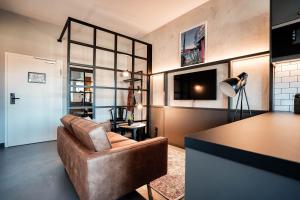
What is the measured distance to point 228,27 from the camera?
265 centimetres

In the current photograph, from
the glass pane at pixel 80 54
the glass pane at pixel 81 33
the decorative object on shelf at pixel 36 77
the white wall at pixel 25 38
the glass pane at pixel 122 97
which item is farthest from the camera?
the glass pane at pixel 122 97

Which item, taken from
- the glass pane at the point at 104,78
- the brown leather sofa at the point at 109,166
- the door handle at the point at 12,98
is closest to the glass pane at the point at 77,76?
the glass pane at the point at 104,78

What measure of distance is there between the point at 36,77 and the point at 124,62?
7.72ft

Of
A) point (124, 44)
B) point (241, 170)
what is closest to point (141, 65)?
point (124, 44)

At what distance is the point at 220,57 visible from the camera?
277 centimetres

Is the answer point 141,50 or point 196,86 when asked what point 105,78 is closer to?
point 141,50

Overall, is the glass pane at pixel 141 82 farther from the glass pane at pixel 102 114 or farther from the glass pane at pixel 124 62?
the glass pane at pixel 102 114

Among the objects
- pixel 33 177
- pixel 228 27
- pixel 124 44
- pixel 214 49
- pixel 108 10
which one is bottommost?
pixel 33 177

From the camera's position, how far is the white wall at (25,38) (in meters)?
3.25

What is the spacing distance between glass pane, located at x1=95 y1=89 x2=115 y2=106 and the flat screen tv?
2.03 m

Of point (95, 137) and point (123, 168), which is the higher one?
point (95, 137)

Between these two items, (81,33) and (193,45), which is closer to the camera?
(193,45)

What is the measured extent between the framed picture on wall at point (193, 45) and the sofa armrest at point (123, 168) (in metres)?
2.12

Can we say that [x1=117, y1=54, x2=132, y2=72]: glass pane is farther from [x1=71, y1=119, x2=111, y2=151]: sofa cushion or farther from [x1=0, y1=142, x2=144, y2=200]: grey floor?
[x1=71, y1=119, x2=111, y2=151]: sofa cushion
